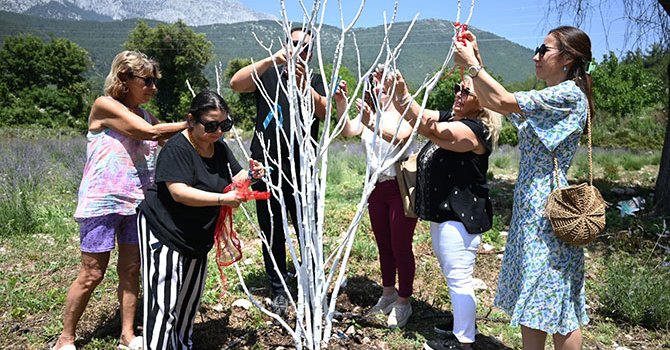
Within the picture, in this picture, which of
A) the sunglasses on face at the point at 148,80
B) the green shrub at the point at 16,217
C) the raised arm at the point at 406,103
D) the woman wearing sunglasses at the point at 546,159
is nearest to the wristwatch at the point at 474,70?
the woman wearing sunglasses at the point at 546,159

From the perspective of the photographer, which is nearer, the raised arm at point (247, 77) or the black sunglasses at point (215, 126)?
the black sunglasses at point (215, 126)

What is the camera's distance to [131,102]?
105 inches

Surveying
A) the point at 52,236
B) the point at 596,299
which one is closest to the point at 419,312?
the point at 596,299

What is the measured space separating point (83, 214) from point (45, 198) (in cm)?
482

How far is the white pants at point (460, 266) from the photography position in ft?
8.23

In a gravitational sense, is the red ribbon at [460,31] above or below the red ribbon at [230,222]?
above

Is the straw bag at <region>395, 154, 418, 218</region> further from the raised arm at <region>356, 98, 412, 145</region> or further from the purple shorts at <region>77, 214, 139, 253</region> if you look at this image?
the purple shorts at <region>77, 214, 139, 253</region>

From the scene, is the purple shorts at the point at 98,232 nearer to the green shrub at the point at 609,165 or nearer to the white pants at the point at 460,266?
the white pants at the point at 460,266

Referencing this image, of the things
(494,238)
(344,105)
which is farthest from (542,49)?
(494,238)

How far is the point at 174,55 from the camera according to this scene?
37.1 m

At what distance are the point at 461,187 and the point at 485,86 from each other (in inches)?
27.3

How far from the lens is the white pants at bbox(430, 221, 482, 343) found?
2.51 m

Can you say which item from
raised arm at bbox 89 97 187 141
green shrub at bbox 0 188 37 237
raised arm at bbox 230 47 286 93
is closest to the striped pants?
raised arm at bbox 89 97 187 141

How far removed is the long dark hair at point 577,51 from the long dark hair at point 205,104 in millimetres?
1581
